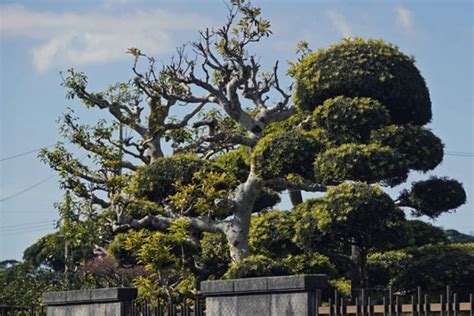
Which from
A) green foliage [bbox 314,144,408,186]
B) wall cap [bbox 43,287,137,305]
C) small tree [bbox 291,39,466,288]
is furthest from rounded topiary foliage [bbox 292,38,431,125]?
wall cap [bbox 43,287,137,305]

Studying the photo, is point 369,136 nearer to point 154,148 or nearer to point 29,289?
point 154,148

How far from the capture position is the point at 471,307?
11180 millimetres

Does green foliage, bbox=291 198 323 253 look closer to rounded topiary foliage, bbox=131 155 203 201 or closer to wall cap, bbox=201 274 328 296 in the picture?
rounded topiary foliage, bbox=131 155 203 201

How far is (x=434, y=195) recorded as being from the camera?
68.0 feet

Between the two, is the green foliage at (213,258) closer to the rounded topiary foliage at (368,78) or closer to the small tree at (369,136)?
the small tree at (369,136)

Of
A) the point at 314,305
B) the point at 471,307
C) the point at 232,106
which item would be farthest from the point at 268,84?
the point at 471,307

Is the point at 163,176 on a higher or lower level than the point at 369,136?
lower

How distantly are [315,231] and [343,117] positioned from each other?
2499 mm

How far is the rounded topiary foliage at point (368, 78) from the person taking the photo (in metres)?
20.9

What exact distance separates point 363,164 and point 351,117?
1211 mm

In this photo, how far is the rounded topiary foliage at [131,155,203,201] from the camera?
2417 cm

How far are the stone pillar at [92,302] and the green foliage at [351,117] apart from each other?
6.37 m

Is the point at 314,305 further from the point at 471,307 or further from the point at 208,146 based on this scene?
the point at 208,146

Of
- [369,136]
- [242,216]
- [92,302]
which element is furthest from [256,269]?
[242,216]
